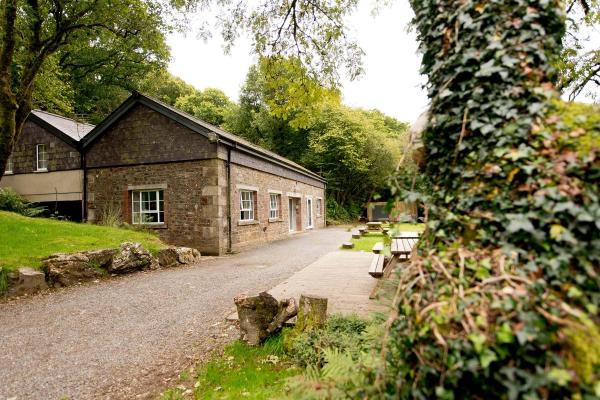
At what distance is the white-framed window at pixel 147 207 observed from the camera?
12547mm

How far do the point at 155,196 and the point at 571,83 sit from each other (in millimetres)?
12874

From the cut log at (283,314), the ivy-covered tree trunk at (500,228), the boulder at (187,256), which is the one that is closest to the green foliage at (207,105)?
the boulder at (187,256)

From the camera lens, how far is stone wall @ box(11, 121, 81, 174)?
551 inches

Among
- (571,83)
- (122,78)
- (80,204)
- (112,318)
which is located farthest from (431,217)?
(122,78)

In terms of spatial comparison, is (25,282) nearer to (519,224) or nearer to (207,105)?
(519,224)

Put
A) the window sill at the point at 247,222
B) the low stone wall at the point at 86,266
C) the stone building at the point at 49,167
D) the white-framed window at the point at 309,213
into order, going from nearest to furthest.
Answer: the low stone wall at the point at 86,266 < the window sill at the point at 247,222 < the stone building at the point at 49,167 < the white-framed window at the point at 309,213

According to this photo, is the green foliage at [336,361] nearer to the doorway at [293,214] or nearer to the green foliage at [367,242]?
the green foliage at [367,242]

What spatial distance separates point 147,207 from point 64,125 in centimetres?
715

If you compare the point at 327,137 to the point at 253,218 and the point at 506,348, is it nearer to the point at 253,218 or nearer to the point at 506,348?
the point at 253,218

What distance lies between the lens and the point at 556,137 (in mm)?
1496

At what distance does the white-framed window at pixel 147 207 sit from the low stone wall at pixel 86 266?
3226mm

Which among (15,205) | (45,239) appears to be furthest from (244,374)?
(15,205)

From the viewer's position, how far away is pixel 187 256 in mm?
10141

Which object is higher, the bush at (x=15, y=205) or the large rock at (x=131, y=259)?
the bush at (x=15, y=205)
